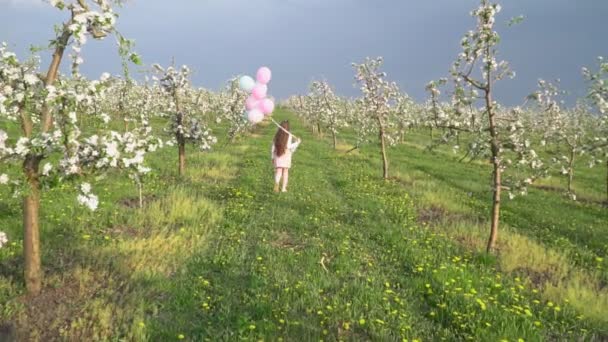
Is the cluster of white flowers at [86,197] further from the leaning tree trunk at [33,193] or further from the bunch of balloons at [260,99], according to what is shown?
the bunch of balloons at [260,99]

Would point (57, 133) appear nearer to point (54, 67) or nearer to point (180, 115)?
point (54, 67)

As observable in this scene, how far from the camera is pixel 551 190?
25766 millimetres

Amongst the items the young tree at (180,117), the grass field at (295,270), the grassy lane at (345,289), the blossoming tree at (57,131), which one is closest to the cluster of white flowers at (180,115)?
the young tree at (180,117)

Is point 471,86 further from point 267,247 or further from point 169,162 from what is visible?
point 169,162

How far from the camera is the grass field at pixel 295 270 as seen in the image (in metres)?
6.64

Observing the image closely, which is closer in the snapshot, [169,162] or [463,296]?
[463,296]

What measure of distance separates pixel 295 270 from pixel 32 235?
14.9 feet

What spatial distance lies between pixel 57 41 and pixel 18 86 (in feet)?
3.00

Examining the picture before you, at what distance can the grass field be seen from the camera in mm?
6645

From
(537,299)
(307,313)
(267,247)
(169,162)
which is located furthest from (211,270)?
(169,162)

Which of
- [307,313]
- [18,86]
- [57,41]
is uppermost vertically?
[57,41]

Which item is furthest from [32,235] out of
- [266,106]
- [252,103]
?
[266,106]

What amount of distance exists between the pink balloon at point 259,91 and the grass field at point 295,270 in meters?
3.37

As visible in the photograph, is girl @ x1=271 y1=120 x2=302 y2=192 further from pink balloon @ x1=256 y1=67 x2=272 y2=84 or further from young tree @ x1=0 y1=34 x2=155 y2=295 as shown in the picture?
young tree @ x1=0 y1=34 x2=155 y2=295
